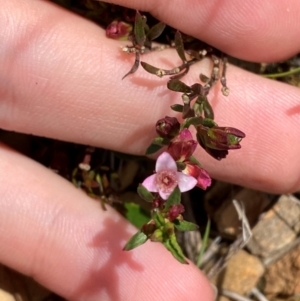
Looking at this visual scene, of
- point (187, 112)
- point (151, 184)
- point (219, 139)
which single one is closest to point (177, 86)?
point (187, 112)

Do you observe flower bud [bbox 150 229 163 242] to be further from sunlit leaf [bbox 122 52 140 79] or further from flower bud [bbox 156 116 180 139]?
sunlit leaf [bbox 122 52 140 79]

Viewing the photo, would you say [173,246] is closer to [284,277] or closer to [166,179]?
[166,179]

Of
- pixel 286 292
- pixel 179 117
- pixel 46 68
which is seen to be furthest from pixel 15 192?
pixel 286 292

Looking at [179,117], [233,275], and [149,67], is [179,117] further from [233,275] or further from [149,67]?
[233,275]

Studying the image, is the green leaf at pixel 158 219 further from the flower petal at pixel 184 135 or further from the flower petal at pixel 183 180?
the flower petal at pixel 184 135

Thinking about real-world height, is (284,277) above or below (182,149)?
below

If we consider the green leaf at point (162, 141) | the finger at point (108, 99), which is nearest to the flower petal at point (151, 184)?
the green leaf at point (162, 141)
